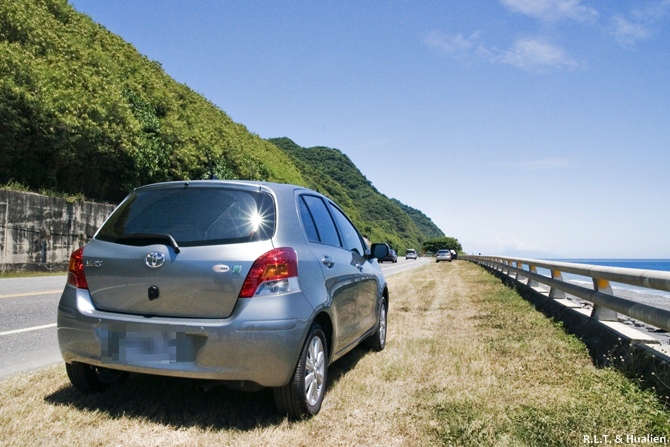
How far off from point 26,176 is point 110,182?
3978 mm

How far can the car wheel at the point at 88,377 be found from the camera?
4062 mm

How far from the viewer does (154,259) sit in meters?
3.66

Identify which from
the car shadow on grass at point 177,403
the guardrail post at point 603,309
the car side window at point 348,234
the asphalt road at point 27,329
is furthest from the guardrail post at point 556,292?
the asphalt road at point 27,329

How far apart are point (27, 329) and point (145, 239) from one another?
4088 mm

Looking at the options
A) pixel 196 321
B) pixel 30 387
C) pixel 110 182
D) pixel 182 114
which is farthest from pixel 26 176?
pixel 196 321

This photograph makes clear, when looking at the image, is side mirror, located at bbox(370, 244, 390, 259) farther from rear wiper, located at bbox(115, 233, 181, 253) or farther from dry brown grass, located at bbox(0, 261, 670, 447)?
rear wiper, located at bbox(115, 233, 181, 253)

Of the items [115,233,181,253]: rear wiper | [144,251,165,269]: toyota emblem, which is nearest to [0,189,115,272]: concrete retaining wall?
[115,233,181,253]: rear wiper

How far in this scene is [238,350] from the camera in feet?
11.4

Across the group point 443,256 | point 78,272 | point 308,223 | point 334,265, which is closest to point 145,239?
point 78,272

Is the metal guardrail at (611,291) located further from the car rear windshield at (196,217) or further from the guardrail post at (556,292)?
the car rear windshield at (196,217)

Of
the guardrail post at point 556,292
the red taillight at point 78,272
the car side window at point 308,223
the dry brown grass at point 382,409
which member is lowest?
the dry brown grass at point 382,409

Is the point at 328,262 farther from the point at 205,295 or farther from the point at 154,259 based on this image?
the point at 154,259

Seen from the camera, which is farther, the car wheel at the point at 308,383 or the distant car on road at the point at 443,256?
the distant car on road at the point at 443,256

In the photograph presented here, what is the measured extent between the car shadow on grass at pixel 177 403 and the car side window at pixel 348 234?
1.83 metres
